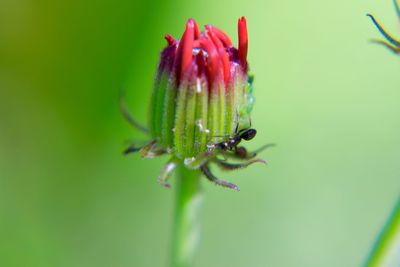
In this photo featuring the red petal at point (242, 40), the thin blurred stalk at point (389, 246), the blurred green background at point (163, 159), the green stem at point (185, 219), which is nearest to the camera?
the thin blurred stalk at point (389, 246)

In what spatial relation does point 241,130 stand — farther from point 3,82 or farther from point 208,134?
point 3,82

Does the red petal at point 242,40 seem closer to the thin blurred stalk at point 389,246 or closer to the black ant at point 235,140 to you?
the black ant at point 235,140

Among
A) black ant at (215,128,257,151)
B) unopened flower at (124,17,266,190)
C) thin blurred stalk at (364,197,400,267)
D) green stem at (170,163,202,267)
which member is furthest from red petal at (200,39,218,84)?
thin blurred stalk at (364,197,400,267)

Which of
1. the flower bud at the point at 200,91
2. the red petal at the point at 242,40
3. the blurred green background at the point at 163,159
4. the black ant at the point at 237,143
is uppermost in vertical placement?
the red petal at the point at 242,40

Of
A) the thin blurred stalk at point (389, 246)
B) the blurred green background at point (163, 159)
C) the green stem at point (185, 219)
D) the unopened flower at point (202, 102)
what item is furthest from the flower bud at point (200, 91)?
the blurred green background at point (163, 159)

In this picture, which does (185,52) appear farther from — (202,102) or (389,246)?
(389,246)

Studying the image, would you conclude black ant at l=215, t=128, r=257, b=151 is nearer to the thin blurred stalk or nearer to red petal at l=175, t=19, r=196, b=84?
red petal at l=175, t=19, r=196, b=84

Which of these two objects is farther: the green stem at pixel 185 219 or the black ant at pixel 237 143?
the green stem at pixel 185 219

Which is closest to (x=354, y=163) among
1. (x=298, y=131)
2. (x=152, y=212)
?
(x=298, y=131)
